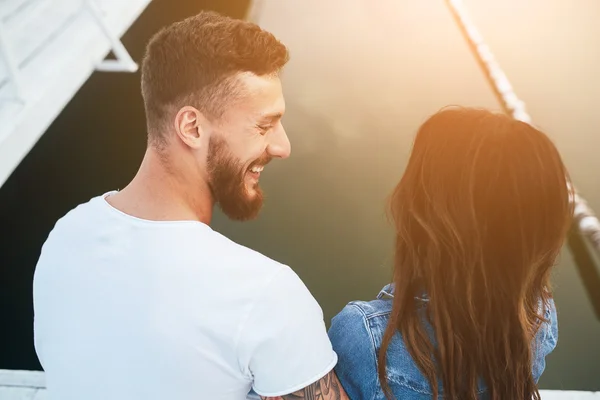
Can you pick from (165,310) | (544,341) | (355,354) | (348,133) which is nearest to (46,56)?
(348,133)

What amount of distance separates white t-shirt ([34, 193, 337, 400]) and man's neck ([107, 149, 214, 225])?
0.09 feet

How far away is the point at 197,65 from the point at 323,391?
0.55 metres

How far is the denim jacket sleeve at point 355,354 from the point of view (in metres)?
0.75

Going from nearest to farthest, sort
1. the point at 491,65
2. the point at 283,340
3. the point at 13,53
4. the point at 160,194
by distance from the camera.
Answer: the point at 283,340 < the point at 160,194 < the point at 491,65 < the point at 13,53

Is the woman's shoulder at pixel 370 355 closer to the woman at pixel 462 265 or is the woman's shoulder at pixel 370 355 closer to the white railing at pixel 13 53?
the woman at pixel 462 265

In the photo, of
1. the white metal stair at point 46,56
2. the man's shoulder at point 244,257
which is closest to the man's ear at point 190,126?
the man's shoulder at point 244,257

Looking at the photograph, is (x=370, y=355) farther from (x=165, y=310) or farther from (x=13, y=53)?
(x=13, y=53)

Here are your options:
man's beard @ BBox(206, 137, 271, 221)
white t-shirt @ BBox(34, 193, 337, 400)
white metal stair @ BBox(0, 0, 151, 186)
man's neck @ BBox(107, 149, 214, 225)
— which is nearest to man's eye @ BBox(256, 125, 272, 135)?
man's beard @ BBox(206, 137, 271, 221)

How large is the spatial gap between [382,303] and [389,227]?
828mm

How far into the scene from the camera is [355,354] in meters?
0.76

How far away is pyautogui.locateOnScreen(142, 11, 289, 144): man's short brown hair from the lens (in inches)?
34.2

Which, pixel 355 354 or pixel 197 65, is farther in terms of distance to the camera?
pixel 197 65

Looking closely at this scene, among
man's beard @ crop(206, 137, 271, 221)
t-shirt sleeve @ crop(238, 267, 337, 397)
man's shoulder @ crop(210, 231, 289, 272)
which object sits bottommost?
t-shirt sleeve @ crop(238, 267, 337, 397)

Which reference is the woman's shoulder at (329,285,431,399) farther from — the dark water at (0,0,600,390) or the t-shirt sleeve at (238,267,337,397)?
the dark water at (0,0,600,390)
